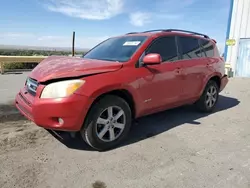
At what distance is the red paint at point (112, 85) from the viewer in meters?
2.93

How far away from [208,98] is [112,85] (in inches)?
117

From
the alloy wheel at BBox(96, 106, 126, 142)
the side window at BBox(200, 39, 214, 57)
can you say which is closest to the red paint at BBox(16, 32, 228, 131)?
the alloy wheel at BBox(96, 106, 126, 142)

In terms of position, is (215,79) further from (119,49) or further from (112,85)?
(112,85)

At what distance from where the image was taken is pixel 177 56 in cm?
431

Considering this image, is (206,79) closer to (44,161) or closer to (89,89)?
(89,89)

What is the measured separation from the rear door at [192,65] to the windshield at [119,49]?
101cm

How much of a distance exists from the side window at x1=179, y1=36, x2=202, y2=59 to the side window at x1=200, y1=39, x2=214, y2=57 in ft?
0.76

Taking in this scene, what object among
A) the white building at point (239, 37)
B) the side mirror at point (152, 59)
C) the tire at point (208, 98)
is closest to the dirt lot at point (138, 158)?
the tire at point (208, 98)

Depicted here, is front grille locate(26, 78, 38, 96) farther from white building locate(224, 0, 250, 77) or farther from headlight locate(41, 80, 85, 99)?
white building locate(224, 0, 250, 77)

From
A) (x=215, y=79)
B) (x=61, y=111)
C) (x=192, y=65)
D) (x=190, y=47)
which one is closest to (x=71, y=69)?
(x=61, y=111)

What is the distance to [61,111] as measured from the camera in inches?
113

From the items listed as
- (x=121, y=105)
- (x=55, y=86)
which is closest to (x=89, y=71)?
(x=55, y=86)

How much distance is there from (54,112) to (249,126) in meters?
3.77

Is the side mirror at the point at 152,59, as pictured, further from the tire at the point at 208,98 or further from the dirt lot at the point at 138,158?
the tire at the point at 208,98
